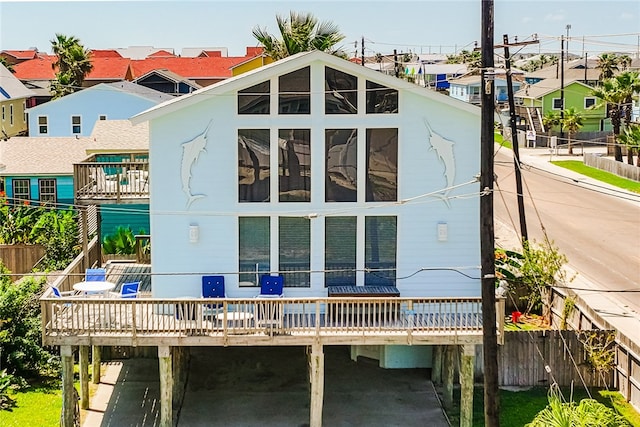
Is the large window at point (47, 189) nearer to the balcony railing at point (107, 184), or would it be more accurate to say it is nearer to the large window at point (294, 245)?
the balcony railing at point (107, 184)

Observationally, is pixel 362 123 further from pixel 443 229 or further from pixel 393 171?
pixel 443 229

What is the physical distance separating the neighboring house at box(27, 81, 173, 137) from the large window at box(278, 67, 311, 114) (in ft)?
96.7

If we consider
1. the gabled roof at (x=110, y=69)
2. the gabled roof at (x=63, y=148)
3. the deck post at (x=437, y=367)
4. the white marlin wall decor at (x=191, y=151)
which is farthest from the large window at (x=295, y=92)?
the gabled roof at (x=110, y=69)

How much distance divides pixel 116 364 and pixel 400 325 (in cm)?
897

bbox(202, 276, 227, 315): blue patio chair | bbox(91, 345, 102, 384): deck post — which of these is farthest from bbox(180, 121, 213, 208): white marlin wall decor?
bbox(91, 345, 102, 384): deck post

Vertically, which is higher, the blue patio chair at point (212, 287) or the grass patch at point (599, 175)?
the grass patch at point (599, 175)

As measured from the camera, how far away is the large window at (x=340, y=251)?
2172 centimetres

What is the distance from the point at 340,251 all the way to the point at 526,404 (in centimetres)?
574

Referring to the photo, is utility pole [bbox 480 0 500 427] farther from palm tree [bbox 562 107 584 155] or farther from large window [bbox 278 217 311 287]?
palm tree [bbox 562 107 584 155]

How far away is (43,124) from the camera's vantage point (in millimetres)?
53000

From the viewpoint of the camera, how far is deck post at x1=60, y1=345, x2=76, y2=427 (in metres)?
19.8

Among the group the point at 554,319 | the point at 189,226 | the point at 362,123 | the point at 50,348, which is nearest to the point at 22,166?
the point at 50,348

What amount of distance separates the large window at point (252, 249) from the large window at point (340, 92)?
10.1 feet

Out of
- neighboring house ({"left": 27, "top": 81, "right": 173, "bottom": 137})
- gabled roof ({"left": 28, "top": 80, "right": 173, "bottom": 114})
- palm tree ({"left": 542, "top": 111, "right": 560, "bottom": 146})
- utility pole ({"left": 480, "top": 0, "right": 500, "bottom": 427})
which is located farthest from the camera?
palm tree ({"left": 542, "top": 111, "right": 560, "bottom": 146})
